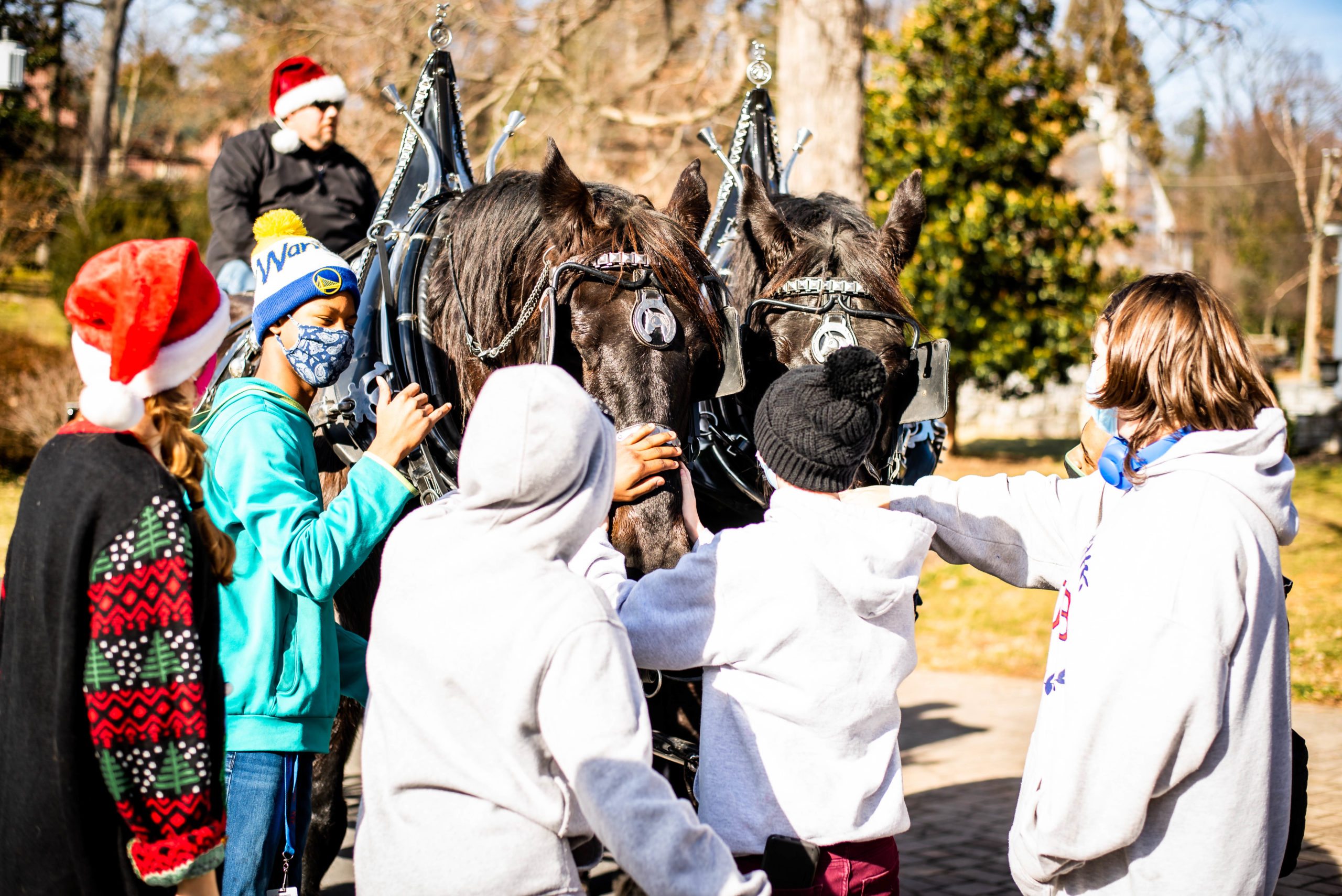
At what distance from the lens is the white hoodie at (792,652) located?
2004mm

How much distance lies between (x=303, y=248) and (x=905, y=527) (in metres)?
1.55

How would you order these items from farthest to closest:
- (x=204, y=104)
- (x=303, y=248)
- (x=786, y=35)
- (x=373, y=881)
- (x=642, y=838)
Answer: (x=204, y=104), (x=786, y=35), (x=303, y=248), (x=373, y=881), (x=642, y=838)

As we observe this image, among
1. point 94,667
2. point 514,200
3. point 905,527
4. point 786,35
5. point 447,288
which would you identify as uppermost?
point 786,35

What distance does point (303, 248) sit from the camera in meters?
2.61

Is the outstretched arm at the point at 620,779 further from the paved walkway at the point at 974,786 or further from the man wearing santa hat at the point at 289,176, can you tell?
the man wearing santa hat at the point at 289,176

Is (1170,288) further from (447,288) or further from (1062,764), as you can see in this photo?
(447,288)

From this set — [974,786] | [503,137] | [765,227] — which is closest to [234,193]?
[503,137]

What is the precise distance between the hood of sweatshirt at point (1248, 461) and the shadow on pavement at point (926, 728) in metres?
4.26

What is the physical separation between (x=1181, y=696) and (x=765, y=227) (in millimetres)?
2298

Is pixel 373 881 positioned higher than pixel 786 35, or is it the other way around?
pixel 786 35

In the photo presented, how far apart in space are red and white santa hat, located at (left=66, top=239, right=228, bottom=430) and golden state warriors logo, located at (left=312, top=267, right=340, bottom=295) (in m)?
0.72

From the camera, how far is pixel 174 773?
1.67 m

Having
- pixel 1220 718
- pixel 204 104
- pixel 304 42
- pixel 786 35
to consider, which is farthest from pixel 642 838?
pixel 204 104

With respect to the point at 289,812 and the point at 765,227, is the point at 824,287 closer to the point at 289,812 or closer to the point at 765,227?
the point at 765,227
